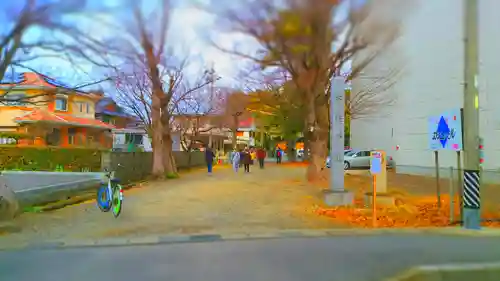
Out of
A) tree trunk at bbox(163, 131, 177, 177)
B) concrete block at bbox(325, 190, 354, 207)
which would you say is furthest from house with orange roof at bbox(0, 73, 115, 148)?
concrete block at bbox(325, 190, 354, 207)

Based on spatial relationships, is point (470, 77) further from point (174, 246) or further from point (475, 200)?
point (174, 246)

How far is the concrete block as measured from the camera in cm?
1382

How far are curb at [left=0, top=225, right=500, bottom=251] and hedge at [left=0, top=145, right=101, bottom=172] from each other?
12.1 m

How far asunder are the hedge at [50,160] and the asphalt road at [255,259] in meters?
13.0

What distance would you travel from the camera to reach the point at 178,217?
1164 cm

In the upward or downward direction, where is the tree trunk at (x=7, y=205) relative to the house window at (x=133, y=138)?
downward

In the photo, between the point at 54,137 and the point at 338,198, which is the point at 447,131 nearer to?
the point at 338,198

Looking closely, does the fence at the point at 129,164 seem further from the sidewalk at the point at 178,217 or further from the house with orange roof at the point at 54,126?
the sidewalk at the point at 178,217

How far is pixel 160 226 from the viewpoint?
34.3ft

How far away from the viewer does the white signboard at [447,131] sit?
10633 mm

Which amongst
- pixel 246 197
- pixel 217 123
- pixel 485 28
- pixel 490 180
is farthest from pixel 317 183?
pixel 217 123

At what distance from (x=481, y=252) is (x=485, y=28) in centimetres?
1501

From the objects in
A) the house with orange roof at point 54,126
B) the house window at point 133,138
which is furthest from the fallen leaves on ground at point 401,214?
the house window at point 133,138

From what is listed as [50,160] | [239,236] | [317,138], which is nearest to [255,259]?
[239,236]
